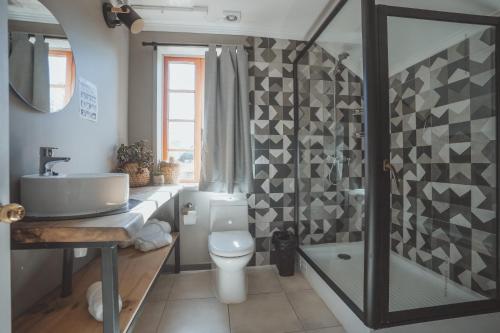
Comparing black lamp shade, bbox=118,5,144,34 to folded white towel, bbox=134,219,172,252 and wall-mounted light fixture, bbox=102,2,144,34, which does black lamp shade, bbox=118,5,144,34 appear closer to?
wall-mounted light fixture, bbox=102,2,144,34

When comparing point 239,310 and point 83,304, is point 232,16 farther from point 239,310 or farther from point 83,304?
point 239,310

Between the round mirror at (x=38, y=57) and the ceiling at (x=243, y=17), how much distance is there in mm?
991

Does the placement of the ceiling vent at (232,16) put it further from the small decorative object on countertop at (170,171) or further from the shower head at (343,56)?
the small decorative object on countertop at (170,171)

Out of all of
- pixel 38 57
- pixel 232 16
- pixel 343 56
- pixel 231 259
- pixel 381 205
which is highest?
pixel 232 16

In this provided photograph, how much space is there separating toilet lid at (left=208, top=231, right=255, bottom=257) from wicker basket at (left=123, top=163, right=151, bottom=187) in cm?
75

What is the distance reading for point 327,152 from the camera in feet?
6.47

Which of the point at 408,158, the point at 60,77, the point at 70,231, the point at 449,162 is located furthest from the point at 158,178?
the point at 449,162

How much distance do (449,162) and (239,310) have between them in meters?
1.94

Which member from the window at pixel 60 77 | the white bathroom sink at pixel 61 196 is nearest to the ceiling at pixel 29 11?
the window at pixel 60 77

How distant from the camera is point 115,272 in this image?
76 centimetres

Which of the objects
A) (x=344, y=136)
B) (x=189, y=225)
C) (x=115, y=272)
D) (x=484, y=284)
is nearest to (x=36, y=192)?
(x=115, y=272)

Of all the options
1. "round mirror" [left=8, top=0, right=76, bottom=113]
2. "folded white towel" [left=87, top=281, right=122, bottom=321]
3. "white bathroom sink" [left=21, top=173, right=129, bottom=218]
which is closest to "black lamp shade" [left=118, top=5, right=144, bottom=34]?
"round mirror" [left=8, top=0, right=76, bottom=113]

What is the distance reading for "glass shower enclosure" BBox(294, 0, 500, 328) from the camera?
1.21m

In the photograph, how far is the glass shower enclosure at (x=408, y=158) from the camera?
3.96ft
